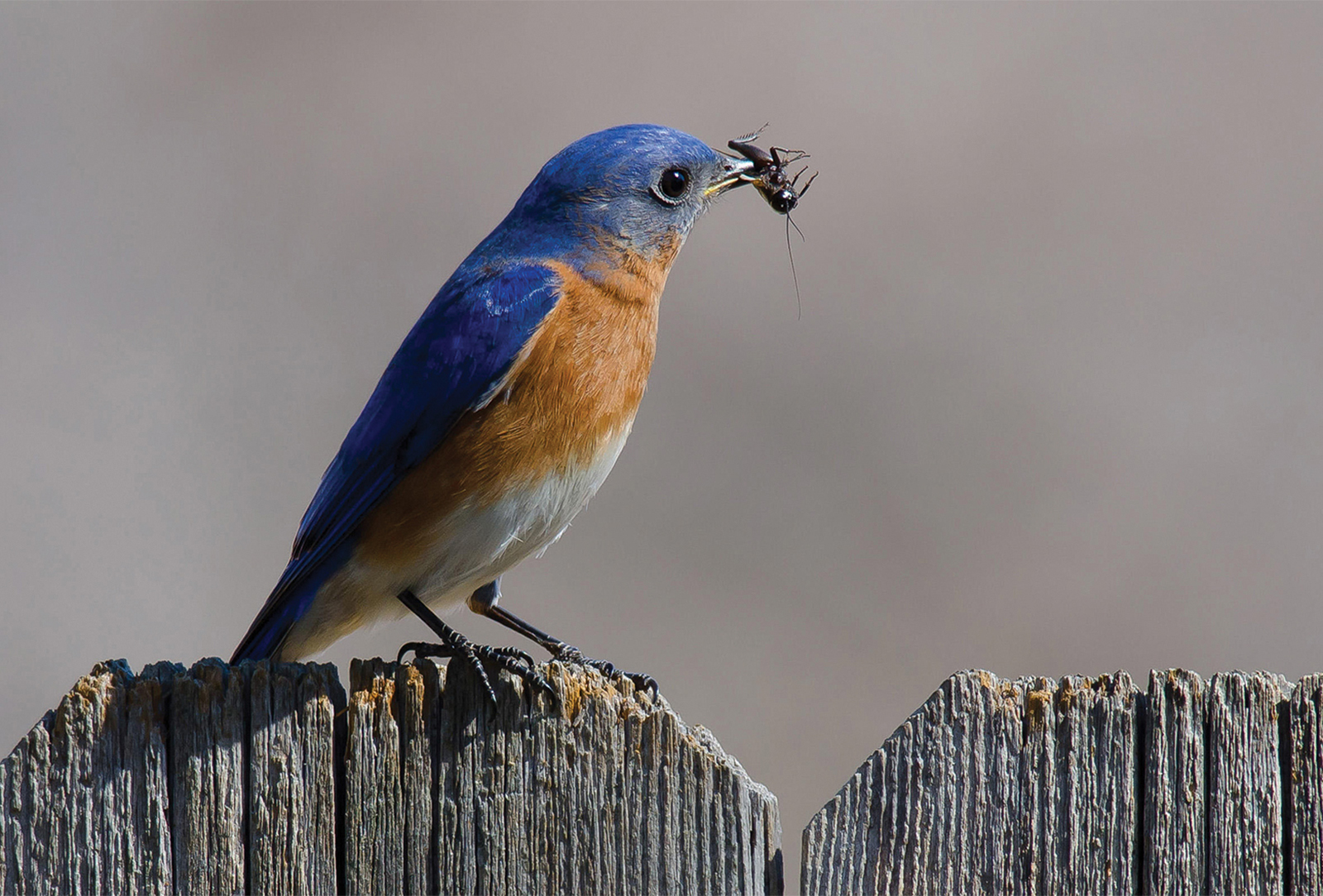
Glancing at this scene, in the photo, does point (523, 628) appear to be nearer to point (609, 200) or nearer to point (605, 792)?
point (609, 200)

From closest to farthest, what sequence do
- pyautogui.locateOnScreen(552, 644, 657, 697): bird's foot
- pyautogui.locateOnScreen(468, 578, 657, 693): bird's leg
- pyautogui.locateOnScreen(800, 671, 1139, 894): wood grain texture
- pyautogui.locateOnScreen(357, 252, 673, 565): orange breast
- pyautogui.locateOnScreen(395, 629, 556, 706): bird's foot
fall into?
pyautogui.locateOnScreen(800, 671, 1139, 894): wood grain texture → pyautogui.locateOnScreen(395, 629, 556, 706): bird's foot → pyautogui.locateOnScreen(552, 644, 657, 697): bird's foot → pyautogui.locateOnScreen(468, 578, 657, 693): bird's leg → pyautogui.locateOnScreen(357, 252, 673, 565): orange breast

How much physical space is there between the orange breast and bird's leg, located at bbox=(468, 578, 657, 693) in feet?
1.32

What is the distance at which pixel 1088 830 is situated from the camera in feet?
6.22

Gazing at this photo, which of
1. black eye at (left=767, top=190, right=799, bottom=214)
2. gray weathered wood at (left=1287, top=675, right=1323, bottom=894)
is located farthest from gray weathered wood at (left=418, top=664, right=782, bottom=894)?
black eye at (left=767, top=190, right=799, bottom=214)

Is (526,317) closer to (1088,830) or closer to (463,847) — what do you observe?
(463,847)

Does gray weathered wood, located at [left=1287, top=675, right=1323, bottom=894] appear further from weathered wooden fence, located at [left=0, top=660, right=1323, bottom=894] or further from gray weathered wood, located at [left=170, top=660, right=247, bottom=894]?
gray weathered wood, located at [left=170, top=660, right=247, bottom=894]

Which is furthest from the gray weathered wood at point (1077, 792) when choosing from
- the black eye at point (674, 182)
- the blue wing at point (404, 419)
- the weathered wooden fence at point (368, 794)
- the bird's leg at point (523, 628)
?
the black eye at point (674, 182)

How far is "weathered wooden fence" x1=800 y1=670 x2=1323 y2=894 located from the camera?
1.90 meters

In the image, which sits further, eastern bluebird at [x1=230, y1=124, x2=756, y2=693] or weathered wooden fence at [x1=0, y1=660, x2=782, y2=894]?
eastern bluebird at [x1=230, y1=124, x2=756, y2=693]

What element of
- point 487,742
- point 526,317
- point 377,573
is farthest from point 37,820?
point 526,317

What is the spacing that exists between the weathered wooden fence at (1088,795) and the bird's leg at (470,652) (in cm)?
54

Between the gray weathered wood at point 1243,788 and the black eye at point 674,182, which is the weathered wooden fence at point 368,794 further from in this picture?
the black eye at point 674,182

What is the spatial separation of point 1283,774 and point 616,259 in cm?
208

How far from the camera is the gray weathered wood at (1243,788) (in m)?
1.90
